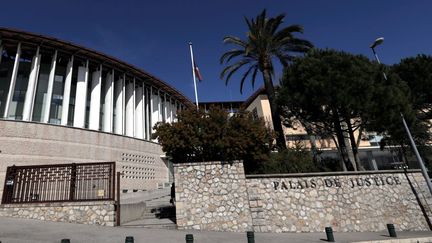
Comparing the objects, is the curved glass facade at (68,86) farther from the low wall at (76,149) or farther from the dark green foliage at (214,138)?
the dark green foliage at (214,138)

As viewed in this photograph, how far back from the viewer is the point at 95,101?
25953mm

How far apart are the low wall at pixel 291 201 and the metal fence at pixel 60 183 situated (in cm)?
343

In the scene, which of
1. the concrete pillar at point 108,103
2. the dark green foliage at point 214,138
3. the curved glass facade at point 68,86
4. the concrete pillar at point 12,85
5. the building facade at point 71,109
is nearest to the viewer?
the dark green foliage at point 214,138

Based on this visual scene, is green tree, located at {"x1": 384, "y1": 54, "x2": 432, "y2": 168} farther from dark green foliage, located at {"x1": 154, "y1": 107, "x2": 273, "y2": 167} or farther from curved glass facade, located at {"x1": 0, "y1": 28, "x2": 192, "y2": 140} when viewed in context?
curved glass facade, located at {"x1": 0, "y1": 28, "x2": 192, "y2": 140}

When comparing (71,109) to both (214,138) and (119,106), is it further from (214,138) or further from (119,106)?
(214,138)

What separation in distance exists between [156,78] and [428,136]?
30224mm

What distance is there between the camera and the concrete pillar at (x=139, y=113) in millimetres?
30400

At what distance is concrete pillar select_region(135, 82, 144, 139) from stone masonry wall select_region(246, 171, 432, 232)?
2214cm

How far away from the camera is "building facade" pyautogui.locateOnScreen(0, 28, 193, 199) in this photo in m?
20.2

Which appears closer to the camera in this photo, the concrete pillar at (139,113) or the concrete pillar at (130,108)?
the concrete pillar at (130,108)

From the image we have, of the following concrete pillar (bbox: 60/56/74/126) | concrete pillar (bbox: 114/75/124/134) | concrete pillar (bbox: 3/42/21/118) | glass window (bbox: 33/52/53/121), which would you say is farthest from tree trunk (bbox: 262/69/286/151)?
concrete pillar (bbox: 3/42/21/118)

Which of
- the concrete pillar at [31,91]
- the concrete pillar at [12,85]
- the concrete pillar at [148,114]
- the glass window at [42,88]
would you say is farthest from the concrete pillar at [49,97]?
the concrete pillar at [148,114]

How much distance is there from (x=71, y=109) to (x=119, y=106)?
4.93 m

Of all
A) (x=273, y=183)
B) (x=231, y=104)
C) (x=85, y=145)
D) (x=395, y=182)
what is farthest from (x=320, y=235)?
(x=231, y=104)
